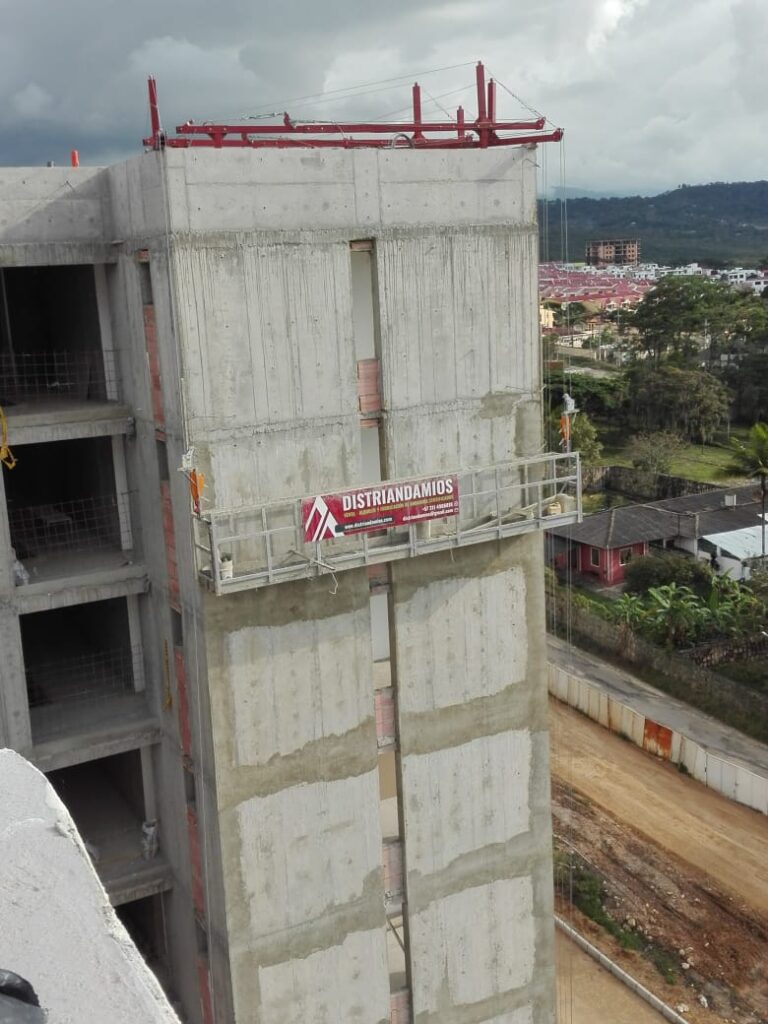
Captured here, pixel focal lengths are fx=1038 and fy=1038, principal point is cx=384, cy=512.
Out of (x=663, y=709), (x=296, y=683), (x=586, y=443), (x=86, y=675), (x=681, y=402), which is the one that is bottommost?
(x=663, y=709)

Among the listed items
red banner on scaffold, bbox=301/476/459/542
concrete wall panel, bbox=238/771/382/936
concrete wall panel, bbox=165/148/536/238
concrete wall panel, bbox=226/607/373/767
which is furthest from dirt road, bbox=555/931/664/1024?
concrete wall panel, bbox=165/148/536/238

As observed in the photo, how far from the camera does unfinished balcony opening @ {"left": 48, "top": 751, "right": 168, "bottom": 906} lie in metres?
23.3

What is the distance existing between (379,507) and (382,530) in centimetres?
72

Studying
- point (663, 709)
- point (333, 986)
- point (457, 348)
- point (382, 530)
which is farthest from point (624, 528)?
point (382, 530)

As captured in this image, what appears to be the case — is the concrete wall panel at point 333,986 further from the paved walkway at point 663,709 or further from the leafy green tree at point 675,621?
the leafy green tree at point 675,621

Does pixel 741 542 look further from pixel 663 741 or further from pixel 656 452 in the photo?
pixel 663 741

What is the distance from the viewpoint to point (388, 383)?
65.7ft

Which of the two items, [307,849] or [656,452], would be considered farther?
[656,452]

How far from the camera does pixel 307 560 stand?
19.2 m

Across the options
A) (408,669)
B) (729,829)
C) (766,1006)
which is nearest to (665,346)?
(729,829)

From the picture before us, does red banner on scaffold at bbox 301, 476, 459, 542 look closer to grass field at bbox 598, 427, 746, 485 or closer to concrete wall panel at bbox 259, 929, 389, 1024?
concrete wall panel at bbox 259, 929, 389, 1024

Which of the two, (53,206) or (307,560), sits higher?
(53,206)

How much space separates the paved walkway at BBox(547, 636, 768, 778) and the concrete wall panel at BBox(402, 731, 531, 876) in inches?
922

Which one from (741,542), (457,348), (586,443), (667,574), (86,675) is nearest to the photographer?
(457,348)
